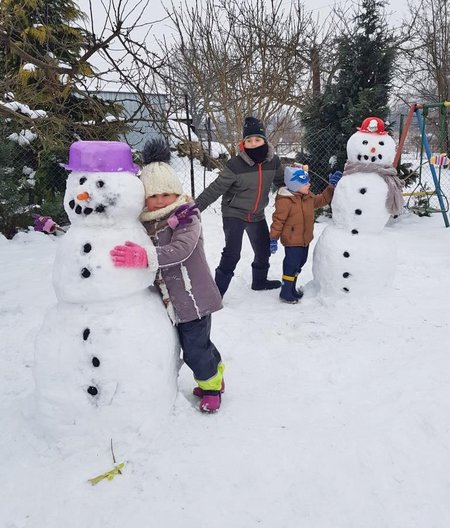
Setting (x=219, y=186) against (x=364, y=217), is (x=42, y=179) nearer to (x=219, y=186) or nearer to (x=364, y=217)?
(x=219, y=186)

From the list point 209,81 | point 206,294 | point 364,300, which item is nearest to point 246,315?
point 364,300

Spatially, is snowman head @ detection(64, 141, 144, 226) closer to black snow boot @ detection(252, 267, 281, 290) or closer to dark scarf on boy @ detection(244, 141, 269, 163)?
dark scarf on boy @ detection(244, 141, 269, 163)

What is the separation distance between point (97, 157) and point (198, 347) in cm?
105

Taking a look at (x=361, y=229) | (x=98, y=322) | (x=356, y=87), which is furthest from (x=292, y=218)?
(x=356, y=87)

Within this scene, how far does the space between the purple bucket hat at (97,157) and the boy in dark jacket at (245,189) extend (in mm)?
1542

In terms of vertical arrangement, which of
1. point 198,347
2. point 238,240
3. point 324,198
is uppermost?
point 324,198

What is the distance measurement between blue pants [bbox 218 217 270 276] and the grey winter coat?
161 centimetres

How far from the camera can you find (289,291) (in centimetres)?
391

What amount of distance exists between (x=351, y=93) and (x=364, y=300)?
478cm

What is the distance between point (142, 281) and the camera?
2.03 metres

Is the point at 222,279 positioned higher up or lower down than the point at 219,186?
lower down

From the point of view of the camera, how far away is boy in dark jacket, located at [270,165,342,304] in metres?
3.72

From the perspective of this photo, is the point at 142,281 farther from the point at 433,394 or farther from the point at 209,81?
the point at 209,81

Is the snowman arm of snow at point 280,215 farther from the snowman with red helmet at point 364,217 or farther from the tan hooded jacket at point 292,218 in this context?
the snowman with red helmet at point 364,217
